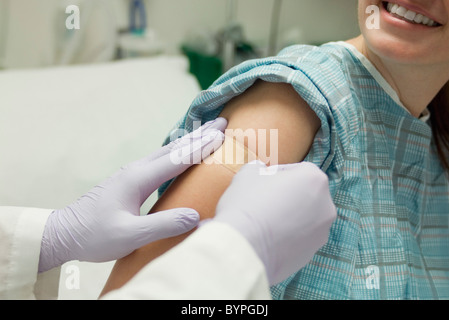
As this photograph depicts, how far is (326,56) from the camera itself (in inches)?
40.3

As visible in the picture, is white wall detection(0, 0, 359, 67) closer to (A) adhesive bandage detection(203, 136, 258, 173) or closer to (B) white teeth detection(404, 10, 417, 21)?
(B) white teeth detection(404, 10, 417, 21)

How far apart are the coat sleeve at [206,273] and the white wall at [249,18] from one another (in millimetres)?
2025

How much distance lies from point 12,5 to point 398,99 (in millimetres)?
1978

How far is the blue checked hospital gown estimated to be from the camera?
36.6 inches

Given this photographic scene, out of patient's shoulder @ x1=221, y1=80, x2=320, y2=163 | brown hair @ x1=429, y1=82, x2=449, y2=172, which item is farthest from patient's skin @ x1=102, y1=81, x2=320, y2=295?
brown hair @ x1=429, y1=82, x2=449, y2=172

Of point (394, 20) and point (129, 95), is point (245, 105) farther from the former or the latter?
point (129, 95)

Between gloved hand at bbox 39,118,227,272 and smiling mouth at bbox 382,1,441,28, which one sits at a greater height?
smiling mouth at bbox 382,1,441,28

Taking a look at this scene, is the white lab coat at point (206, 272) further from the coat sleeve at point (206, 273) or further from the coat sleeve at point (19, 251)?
the coat sleeve at point (19, 251)

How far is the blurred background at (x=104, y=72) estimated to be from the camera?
1.47m

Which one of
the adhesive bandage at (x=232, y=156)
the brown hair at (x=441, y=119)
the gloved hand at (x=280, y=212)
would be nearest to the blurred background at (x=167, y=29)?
the brown hair at (x=441, y=119)

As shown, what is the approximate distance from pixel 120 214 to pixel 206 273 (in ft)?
1.15

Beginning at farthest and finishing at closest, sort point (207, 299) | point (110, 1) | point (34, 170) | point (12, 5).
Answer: point (110, 1)
point (12, 5)
point (34, 170)
point (207, 299)

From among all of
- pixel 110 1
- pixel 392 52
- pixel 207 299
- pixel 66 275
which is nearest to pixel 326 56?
pixel 392 52

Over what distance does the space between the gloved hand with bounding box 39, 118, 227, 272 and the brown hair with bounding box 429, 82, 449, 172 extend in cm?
62
